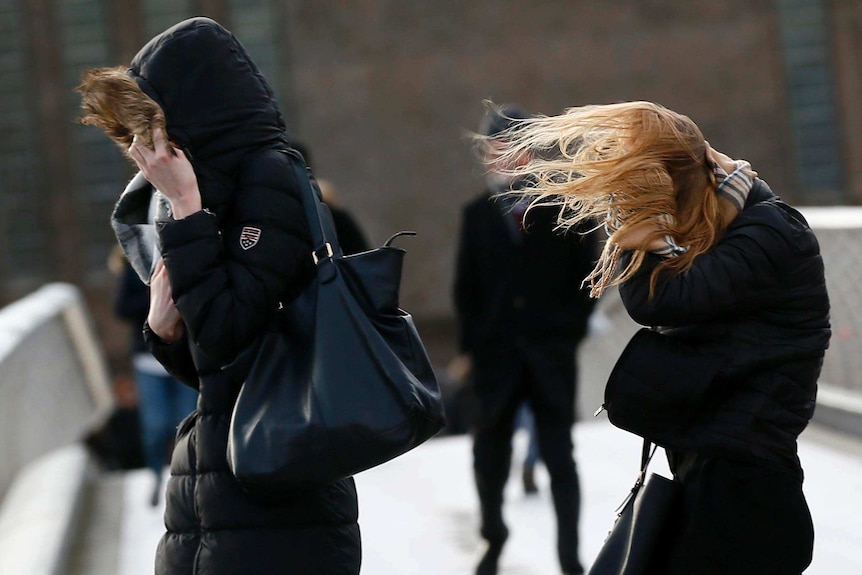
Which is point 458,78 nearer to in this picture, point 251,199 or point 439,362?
point 439,362

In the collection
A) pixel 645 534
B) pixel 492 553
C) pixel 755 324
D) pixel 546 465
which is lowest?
pixel 492 553

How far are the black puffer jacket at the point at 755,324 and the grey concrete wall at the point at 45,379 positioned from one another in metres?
4.32

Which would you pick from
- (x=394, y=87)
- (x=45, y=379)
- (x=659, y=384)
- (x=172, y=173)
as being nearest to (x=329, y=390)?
(x=172, y=173)

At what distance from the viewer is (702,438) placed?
2.92m

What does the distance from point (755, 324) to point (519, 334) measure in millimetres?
2605

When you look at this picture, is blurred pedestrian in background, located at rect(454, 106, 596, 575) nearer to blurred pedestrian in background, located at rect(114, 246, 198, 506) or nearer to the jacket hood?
blurred pedestrian in background, located at rect(114, 246, 198, 506)

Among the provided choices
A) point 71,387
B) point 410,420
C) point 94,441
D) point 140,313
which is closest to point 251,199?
point 410,420

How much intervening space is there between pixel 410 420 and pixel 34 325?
6161 mm

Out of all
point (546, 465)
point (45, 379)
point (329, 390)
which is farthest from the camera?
point (45, 379)

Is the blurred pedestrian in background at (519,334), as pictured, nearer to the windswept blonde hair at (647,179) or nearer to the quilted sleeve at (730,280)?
the windswept blonde hair at (647,179)

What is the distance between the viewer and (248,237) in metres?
2.64

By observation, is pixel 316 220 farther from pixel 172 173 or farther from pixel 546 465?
pixel 546 465

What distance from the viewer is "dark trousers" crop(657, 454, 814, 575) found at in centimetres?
287

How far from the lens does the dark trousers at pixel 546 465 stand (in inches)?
210
